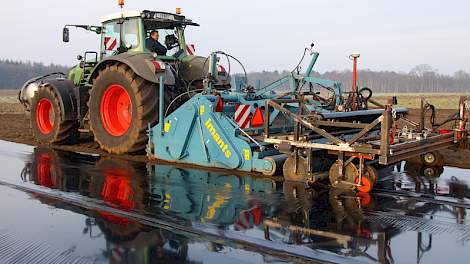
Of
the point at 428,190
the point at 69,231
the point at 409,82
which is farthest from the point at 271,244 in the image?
the point at 409,82

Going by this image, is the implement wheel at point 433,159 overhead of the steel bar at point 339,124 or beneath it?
beneath

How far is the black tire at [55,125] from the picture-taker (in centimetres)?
941

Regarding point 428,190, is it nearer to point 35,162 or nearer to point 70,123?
point 35,162

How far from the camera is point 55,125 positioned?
9508 millimetres

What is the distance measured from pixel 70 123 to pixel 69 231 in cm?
570

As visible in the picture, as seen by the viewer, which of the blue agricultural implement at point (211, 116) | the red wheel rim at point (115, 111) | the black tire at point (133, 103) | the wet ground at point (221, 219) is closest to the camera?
the wet ground at point (221, 219)

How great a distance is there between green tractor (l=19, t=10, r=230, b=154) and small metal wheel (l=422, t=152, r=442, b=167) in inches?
144

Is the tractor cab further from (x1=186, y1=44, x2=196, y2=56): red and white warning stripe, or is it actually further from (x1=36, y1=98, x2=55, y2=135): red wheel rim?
(x1=36, y1=98, x2=55, y2=135): red wheel rim

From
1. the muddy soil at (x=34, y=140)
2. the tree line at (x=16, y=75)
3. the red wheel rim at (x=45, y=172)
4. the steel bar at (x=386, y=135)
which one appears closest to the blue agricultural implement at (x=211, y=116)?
the steel bar at (x=386, y=135)

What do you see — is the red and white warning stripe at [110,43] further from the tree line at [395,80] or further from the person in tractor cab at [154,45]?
the tree line at [395,80]

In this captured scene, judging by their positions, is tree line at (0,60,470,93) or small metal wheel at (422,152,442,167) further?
tree line at (0,60,470,93)

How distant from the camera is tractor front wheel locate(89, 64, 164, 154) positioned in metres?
7.59

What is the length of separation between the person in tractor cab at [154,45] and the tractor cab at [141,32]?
0.29ft

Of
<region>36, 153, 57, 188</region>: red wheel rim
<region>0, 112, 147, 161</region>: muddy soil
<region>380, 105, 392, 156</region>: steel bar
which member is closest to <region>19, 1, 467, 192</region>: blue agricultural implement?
<region>380, 105, 392, 156</region>: steel bar
